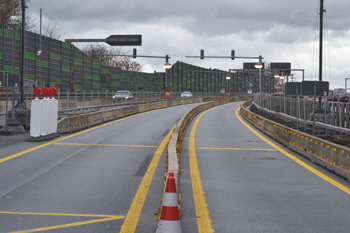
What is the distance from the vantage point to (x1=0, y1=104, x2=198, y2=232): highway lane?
6.65m

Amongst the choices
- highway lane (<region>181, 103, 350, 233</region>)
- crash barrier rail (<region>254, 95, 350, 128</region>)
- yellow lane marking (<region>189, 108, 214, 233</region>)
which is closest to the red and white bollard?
highway lane (<region>181, 103, 350, 233</region>)

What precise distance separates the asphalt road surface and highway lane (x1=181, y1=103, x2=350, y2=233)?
0.01 metres

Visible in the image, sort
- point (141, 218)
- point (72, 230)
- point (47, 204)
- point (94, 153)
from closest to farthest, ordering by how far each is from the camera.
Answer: point (72, 230) → point (141, 218) → point (47, 204) → point (94, 153)

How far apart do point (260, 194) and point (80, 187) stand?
3.28m

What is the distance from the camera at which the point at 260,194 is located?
8.73 metres

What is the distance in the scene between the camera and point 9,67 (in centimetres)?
3772

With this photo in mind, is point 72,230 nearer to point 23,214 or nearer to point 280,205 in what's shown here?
point 23,214

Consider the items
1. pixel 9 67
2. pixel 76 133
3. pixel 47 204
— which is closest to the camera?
pixel 47 204

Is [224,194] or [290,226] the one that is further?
[224,194]

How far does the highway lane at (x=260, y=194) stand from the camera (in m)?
6.71

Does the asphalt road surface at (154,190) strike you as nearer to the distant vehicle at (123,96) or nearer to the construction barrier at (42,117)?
the construction barrier at (42,117)

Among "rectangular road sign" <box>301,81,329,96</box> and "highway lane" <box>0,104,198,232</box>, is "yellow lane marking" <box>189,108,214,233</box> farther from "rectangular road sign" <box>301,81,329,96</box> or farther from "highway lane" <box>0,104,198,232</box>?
"rectangular road sign" <box>301,81,329,96</box>

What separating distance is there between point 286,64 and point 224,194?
3824 inches

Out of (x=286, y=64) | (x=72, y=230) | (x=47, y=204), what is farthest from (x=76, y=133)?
(x=286, y=64)
